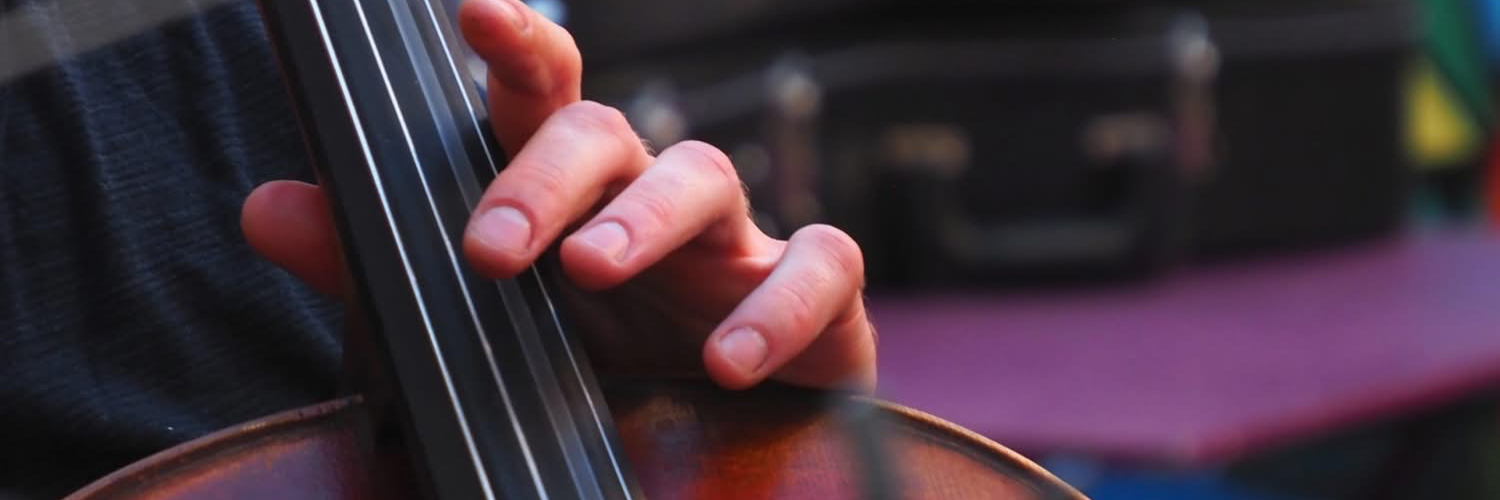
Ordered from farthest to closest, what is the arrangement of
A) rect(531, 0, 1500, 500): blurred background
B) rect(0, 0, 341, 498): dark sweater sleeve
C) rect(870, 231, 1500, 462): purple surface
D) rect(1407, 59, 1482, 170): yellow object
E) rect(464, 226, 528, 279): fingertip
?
rect(1407, 59, 1482, 170): yellow object
rect(531, 0, 1500, 500): blurred background
rect(870, 231, 1500, 462): purple surface
rect(0, 0, 341, 498): dark sweater sleeve
rect(464, 226, 528, 279): fingertip

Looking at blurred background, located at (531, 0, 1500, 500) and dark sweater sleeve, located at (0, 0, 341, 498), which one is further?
blurred background, located at (531, 0, 1500, 500)

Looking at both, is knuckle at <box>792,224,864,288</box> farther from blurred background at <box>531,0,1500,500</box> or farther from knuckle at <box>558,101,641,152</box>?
blurred background at <box>531,0,1500,500</box>

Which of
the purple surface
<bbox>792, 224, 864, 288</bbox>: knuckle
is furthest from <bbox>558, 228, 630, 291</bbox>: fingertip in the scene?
the purple surface

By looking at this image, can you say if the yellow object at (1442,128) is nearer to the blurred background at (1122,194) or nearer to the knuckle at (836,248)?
the blurred background at (1122,194)

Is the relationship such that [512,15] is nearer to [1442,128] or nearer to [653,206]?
[653,206]

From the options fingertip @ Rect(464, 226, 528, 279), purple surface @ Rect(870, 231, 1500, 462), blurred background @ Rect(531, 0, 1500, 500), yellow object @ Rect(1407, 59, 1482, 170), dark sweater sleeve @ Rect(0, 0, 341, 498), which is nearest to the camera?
fingertip @ Rect(464, 226, 528, 279)

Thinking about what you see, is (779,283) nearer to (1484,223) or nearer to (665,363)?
(665,363)

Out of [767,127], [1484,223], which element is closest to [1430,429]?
[767,127]
